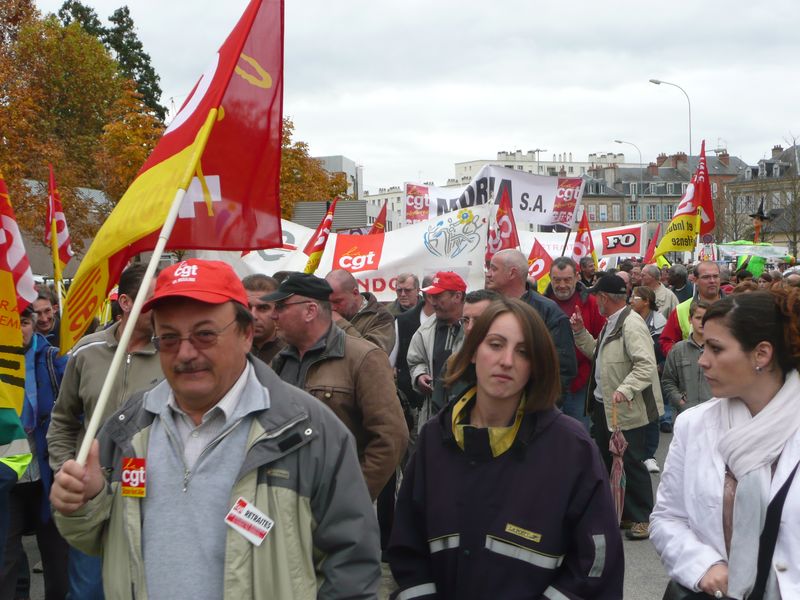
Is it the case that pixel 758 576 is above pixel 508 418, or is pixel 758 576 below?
below

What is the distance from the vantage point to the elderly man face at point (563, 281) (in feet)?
30.1

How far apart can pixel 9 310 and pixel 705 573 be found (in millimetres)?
3050

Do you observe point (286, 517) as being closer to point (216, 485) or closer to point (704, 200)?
point (216, 485)

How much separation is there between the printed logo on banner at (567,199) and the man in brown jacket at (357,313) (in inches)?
378

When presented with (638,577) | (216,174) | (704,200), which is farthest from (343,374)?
(704,200)

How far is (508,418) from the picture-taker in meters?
3.18

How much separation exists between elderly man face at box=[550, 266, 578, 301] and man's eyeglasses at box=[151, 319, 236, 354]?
6738 millimetres

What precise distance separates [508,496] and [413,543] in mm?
367

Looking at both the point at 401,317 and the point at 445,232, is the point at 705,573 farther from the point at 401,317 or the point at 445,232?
the point at 445,232

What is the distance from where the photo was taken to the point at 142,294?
277 cm

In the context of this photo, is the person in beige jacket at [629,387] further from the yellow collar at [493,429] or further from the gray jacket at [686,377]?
the yellow collar at [493,429]

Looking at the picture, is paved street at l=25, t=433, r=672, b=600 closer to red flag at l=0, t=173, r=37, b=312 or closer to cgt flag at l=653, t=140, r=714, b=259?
red flag at l=0, t=173, r=37, b=312

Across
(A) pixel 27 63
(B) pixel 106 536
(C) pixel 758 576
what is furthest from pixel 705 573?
(A) pixel 27 63

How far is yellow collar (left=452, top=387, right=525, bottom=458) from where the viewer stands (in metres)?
3.06
